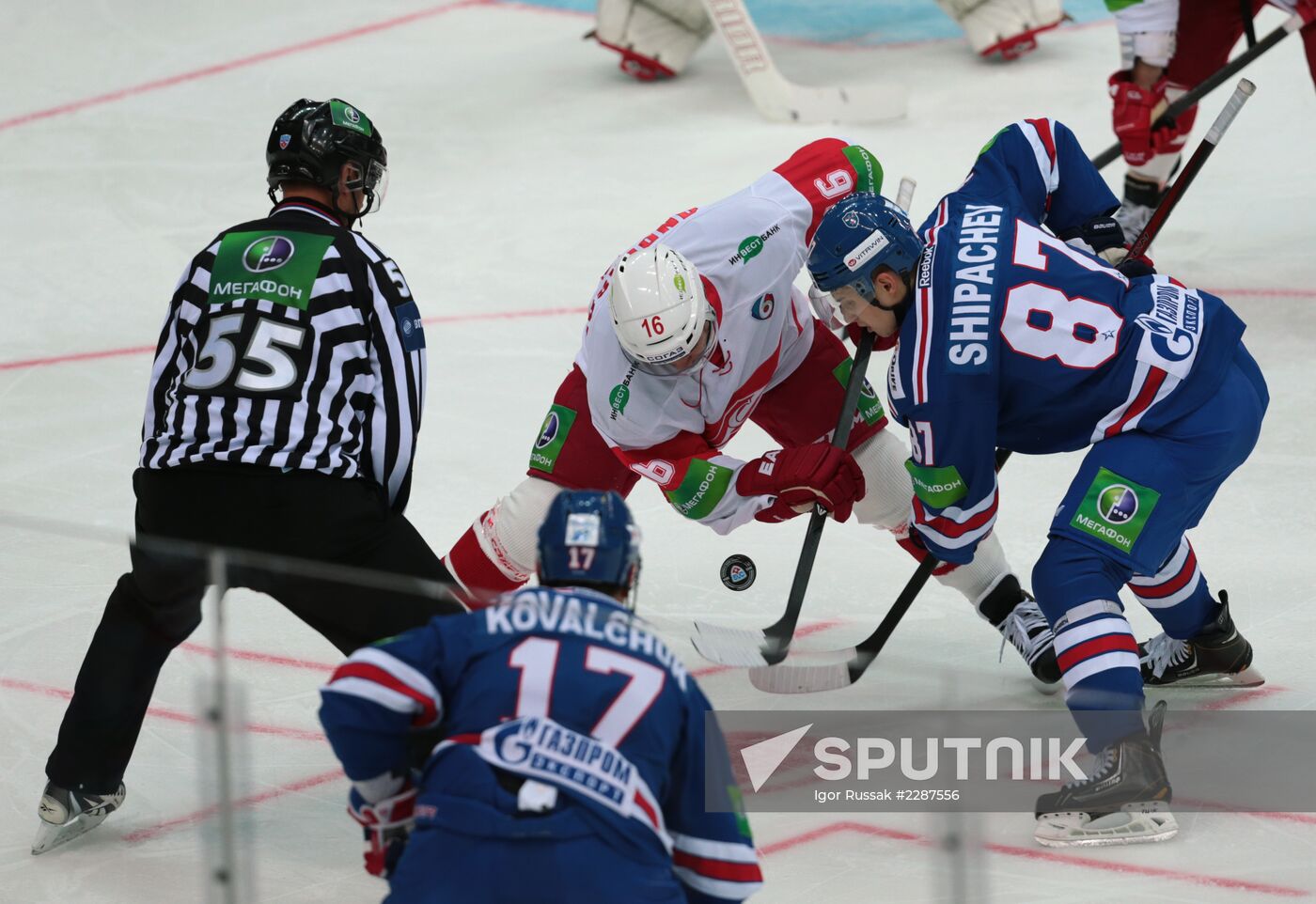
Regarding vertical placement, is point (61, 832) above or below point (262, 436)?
below

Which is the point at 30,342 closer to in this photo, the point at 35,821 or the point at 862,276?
the point at 35,821

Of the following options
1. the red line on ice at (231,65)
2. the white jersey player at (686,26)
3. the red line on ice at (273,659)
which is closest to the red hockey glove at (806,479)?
the red line on ice at (273,659)

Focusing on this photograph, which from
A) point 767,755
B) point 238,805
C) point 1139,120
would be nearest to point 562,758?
point 238,805

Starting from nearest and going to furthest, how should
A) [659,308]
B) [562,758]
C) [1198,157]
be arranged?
1. [562,758]
2. [659,308]
3. [1198,157]

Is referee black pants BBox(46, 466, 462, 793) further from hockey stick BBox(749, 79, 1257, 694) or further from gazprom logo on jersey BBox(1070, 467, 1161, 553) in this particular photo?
gazprom logo on jersey BBox(1070, 467, 1161, 553)

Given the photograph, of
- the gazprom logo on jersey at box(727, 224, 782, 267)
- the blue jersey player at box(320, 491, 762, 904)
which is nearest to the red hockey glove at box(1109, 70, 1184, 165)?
the gazprom logo on jersey at box(727, 224, 782, 267)

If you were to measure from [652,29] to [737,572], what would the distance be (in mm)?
5010

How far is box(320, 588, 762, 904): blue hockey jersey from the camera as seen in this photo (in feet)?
A: 6.56

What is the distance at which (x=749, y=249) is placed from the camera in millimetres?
3596

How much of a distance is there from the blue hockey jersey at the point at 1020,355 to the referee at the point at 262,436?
870mm

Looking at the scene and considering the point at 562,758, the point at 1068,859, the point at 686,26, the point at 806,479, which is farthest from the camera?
the point at 686,26

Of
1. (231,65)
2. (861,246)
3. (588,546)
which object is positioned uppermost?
(231,65)

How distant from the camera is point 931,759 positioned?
2.21 m

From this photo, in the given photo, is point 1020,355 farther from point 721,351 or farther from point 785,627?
point 785,627
